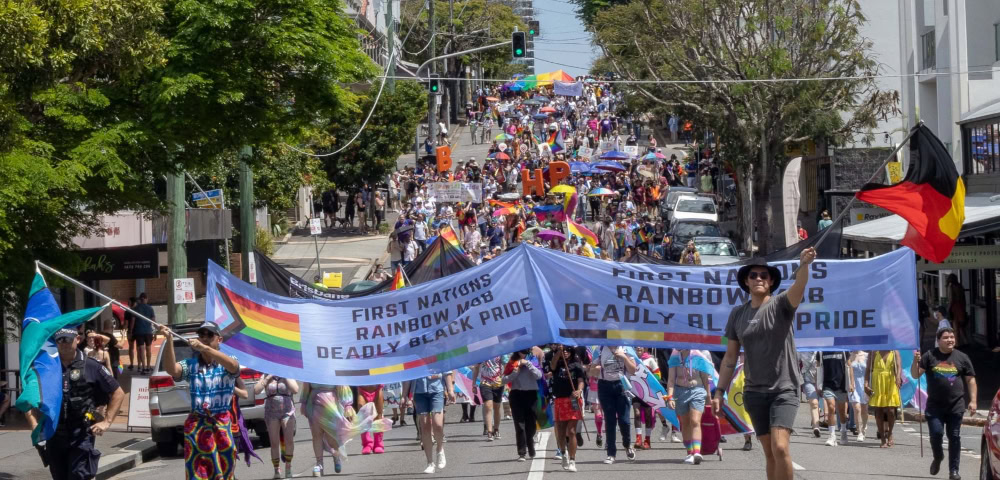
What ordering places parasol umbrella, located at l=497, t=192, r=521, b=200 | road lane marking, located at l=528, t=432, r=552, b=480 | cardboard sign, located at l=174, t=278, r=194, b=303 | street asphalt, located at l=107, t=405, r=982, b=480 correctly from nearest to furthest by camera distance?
road lane marking, located at l=528, t=432, r=552, b=480, street asphalt, located at l=107, t=405, r=982, b=480, cardboard sign, located at l=174, t=278, r=194, b=303, parasol umbrella, located at l=497, t=192, r=521, b=200

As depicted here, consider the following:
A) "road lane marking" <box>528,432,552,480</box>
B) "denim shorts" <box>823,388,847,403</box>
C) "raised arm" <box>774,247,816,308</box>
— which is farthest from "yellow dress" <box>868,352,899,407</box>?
"raised arm" <box>774,247,816,308</box>

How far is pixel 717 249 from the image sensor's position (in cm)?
3444

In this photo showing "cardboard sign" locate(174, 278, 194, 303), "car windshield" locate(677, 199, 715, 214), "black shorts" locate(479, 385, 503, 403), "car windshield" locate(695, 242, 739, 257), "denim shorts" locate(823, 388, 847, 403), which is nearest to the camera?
"denim shorts" locate(823, 388, 847, 403)

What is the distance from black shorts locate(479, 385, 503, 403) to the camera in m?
16.3

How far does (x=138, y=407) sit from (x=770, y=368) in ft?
41.4

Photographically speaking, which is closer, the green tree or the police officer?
the police officer

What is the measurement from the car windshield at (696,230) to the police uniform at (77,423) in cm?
2929

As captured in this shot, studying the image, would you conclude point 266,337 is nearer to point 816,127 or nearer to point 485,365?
point 485,365

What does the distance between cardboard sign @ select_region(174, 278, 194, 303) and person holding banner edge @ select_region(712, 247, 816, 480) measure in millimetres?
14575

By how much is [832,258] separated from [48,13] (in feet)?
25.8

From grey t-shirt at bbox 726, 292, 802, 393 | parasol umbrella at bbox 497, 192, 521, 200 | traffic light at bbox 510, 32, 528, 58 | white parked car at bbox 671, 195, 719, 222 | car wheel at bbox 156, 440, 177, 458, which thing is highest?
traffic light at bbox 510, 32, 528, 58

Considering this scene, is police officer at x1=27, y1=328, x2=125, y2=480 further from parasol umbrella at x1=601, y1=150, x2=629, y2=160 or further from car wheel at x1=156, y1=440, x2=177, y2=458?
parasol umbrella at x1=601, y1=150, x2=629, y2=160

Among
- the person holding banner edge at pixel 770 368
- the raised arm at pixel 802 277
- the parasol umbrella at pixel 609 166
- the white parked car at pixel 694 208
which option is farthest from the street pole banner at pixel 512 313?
the parasol umbrella at pixel 609 166

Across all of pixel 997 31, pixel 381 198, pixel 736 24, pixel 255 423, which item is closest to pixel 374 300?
Answer: pixel 255 423
